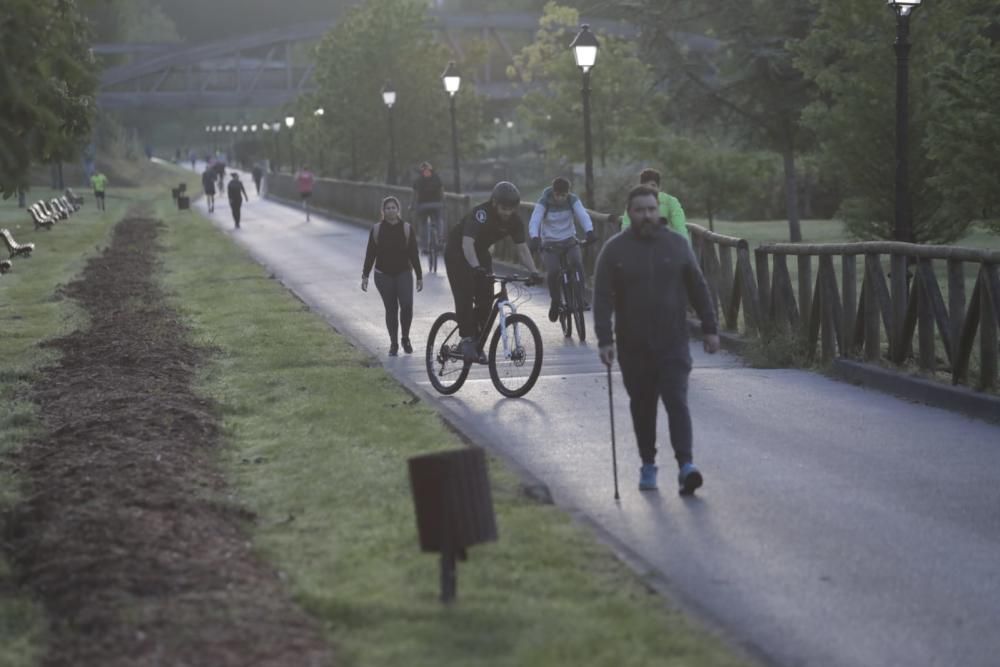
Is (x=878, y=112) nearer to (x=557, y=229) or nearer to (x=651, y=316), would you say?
(x=557, y=229)

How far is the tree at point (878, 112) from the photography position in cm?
3372

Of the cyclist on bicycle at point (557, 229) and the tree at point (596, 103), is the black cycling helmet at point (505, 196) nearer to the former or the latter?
the cyclist on bicycle at point (557, 229)

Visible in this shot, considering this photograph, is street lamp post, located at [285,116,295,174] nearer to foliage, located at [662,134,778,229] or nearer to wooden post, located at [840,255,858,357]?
foliage, located at [662,134,778,229]

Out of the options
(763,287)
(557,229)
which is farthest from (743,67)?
(763,287)

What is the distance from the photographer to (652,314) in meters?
10.6

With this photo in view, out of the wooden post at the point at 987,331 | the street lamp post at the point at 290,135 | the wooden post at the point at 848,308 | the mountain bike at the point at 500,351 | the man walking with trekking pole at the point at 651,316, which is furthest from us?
the street lamp post at the point at 290,135

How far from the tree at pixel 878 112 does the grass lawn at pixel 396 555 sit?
63.9 feet

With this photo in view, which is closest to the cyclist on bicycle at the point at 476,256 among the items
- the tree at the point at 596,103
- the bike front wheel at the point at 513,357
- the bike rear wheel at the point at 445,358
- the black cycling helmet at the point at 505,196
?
the black cycling helmet at the point at 505,196

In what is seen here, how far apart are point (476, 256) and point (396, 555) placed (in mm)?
7393

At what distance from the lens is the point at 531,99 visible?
238ft

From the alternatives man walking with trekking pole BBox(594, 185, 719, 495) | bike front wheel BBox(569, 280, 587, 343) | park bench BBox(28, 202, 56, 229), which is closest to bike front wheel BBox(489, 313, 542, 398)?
man walking with trekking pole BBox(594, 185, 719, 495)

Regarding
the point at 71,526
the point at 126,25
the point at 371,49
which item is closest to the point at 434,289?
the point at 71,526

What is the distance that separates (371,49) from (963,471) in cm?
5828

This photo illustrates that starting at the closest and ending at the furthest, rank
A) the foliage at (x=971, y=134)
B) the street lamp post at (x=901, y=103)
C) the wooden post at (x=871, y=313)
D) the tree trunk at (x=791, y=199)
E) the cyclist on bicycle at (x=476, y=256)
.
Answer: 1. the cyclist on bicycle at (x=476, y=256)
2. the wooden post at (x=871, y=313)
3. the street lamp post at (x=901, y=103)
4. the foliage at (x=971, y=134)
5. the tree trunk at (x=791, y=199)
